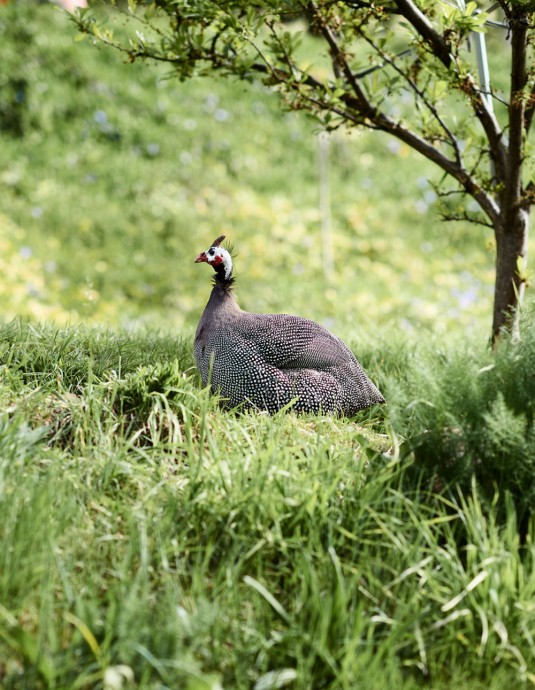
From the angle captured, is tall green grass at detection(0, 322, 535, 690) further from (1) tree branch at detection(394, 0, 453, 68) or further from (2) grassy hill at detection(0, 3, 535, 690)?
(1) tree branch at detection(394, 0, 453, 68)

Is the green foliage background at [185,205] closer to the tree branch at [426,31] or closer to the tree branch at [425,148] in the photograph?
the tree branch at [425,148]

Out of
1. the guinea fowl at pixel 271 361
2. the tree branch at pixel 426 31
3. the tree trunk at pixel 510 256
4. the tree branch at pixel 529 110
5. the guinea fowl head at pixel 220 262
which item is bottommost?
the guinea fowl at pixel 271 361

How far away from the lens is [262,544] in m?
2.48

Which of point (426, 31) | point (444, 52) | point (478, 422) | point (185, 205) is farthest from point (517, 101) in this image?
point (185, 205)

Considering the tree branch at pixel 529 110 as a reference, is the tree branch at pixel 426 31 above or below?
above

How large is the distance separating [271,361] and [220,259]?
52 cm

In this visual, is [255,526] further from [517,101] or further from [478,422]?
[517,101]

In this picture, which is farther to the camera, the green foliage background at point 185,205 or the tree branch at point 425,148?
the green foliage background at point 185,205

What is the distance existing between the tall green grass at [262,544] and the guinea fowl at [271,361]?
29 cm

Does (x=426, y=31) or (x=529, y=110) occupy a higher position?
(x=426, y=31)

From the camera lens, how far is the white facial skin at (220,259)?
370 centimetres

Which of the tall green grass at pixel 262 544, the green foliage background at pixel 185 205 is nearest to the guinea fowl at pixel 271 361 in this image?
the tall green grass at pixel 262 544

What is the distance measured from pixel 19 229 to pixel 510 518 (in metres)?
6.45

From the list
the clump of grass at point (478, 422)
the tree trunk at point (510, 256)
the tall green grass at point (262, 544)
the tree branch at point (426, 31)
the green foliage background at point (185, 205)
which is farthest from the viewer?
the green foliage background at point (185, 205)
